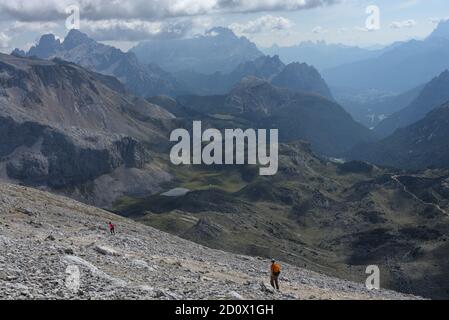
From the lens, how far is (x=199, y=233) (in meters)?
197

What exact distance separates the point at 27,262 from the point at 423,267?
556 ft

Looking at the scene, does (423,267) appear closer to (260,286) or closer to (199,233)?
(199,233)

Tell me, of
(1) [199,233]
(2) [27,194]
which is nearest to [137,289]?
(2) [27,194]

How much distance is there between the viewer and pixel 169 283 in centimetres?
3694
